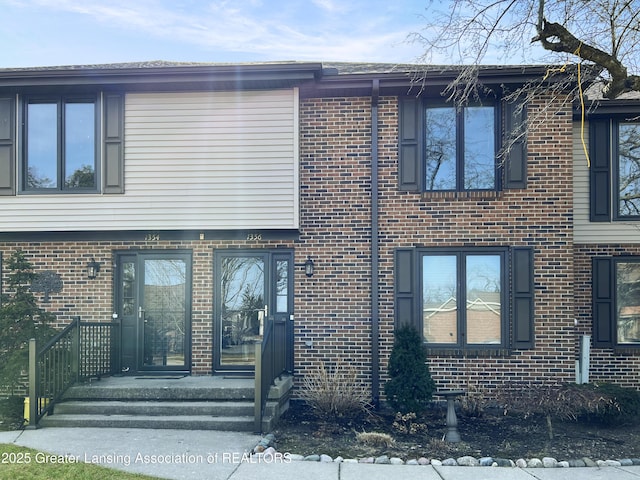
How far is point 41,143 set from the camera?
902 cm

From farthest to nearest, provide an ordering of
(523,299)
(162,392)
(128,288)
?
1. (128,288)
2. (523,299)
3. (162,392)

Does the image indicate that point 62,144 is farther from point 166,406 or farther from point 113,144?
point 166,406

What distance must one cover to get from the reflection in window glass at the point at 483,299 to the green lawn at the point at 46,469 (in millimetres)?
5423

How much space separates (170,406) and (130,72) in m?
5.04

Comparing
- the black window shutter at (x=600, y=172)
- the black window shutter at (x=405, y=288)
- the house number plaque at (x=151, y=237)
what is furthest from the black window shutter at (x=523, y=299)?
the house number plaque at (x=151, y=237)

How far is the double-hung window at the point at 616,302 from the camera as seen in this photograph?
9469mm

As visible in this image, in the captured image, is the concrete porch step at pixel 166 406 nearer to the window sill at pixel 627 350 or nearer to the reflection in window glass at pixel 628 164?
the window sill at pixel 627 350

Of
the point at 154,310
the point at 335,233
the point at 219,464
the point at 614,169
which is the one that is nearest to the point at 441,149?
the point at 335,233

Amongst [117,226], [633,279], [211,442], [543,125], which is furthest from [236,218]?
[633,279]

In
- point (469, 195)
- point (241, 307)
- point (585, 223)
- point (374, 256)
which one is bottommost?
point (241, 307)

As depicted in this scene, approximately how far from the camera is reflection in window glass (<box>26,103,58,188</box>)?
9.01 m

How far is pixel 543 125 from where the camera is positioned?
888 centimetres

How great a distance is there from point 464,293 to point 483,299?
325mm

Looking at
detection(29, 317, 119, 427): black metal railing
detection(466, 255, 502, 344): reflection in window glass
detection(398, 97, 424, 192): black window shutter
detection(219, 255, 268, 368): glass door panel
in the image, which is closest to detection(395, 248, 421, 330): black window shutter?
detection(466, 255, 502, 344): reflection in window glass
